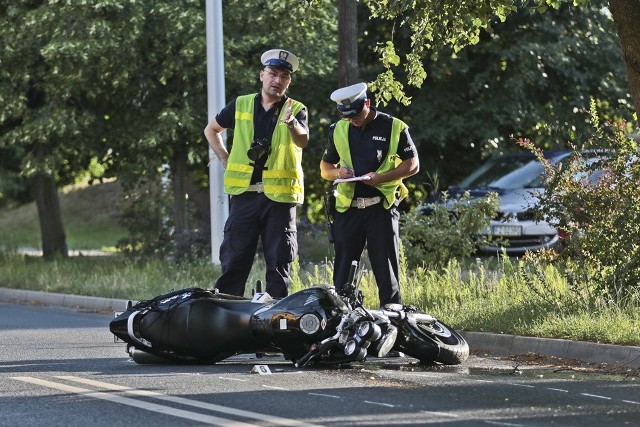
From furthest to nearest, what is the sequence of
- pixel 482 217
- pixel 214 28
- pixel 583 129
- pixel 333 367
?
pixel 583 129
pixel 214 28
pixel 482 217
pixel 333 367

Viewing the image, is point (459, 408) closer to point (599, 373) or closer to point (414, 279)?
point (599, 373)

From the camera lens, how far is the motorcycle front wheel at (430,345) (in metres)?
9.70

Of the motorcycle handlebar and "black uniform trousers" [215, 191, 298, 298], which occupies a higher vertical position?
"black uniform trousers" [215, 191, 298, 298]

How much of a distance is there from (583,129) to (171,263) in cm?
831

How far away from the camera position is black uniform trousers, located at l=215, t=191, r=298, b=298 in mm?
10758

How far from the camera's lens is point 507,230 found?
61.1 ft

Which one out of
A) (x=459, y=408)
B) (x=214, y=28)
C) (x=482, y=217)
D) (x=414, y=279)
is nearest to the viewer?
(x=459, y=408)

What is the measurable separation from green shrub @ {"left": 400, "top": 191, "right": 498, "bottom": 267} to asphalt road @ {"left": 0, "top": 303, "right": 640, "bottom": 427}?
424cm

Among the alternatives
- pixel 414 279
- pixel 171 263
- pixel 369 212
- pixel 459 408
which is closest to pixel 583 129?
pixel 171 263

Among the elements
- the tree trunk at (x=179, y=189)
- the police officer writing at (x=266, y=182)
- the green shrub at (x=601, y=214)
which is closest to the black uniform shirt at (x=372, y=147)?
the police officer writing at (x=266, y=182)

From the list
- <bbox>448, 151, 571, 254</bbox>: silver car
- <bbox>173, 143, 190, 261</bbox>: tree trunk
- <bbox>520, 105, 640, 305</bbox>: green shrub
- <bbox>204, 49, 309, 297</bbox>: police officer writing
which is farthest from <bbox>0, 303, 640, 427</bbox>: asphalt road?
<bbox>173, 143, 190, 261</bbox>: tree trunk

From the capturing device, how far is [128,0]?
1888 centimetres

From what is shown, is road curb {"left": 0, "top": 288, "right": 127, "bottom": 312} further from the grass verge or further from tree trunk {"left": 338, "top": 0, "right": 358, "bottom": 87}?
tree trunk {"left": 338, "top": 0, "right": 358, "bottom": 87}

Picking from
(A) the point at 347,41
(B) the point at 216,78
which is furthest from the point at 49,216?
(A) the point at 347,41
